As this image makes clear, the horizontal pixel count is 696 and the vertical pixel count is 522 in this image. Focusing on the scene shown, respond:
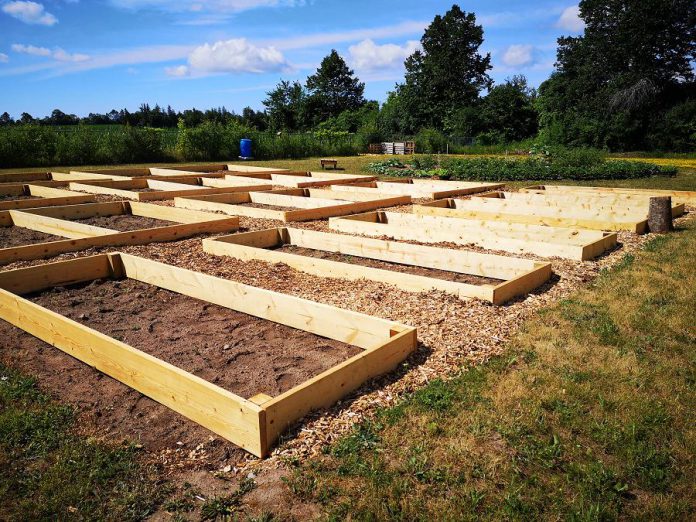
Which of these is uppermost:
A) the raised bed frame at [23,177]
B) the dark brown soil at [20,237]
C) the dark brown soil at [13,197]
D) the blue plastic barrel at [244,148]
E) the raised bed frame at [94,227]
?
the blue plastic barrel at [244,148]

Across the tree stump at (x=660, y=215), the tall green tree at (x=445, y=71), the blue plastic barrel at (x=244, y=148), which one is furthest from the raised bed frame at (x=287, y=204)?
the tall green tree at (x=445, y=71)

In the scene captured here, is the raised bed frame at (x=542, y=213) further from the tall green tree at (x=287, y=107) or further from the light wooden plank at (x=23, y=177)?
the tall green tree at (x=287, y=107)

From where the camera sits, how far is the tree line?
33562 millimetres

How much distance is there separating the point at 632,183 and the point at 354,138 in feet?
83.2

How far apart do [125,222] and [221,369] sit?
6.46 metres

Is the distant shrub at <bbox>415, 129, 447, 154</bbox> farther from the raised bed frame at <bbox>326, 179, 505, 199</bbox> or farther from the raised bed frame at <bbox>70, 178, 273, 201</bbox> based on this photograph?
the raised bed frame at <bbox>70, 178, 273, 201</bbox>

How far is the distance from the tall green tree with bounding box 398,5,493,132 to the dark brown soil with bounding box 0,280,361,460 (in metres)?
51.1

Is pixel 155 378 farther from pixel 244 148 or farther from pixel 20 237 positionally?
pixel 244 148

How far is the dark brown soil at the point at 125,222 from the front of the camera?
8.84 metres

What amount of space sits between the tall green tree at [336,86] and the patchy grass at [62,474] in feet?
210

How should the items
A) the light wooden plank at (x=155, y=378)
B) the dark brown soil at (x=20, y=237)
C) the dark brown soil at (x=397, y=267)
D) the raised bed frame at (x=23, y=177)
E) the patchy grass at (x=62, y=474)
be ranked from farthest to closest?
the raised bed frame at (x=23, y=177), the dark brown soil at (x=20, y=237), the dark brown soil at (x=397, y=267), the light wooden plank at (x=155, y=378), the patchy grass at (x=62, y=474)

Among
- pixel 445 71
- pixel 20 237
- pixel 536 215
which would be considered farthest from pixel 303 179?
pixel 445 71

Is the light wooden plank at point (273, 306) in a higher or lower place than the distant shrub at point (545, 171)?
lower

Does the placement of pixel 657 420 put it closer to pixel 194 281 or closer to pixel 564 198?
pixel 194 281
